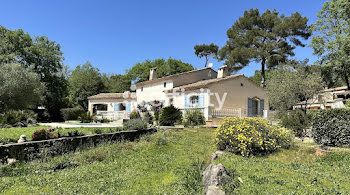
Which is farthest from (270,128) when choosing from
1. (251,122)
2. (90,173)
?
(90,173)

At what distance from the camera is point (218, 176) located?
14.2 feet

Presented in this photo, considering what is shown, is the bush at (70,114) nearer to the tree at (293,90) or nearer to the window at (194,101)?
the window at (194,101)

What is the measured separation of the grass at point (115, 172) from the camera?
4.49 m

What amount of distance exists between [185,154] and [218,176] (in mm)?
3349

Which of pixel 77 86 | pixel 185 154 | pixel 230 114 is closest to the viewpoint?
pixel 185 154

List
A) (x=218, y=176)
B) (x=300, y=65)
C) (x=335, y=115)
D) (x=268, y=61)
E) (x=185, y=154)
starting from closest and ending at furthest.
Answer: (x=218, y=176)
(x=185, y=154)
(x=335, y=115)
(x=300, y=65)
(x=268, y=61)

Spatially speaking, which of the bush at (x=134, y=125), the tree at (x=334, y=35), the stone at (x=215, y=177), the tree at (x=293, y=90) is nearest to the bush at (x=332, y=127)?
the stone at (x=215, y=177)

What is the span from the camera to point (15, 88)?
1817 centimetres

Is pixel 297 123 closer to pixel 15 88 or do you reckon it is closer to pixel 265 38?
pixel 15 88

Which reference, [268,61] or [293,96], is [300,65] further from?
[293,96]

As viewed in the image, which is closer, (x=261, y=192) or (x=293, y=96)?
(x=261, y=192)

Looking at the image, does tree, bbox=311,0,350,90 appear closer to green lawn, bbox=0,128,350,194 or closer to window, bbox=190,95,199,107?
window, bbox=190,95,199,107

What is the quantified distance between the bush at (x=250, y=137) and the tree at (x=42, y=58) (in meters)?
28.3

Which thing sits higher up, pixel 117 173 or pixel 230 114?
pixel 230 114
